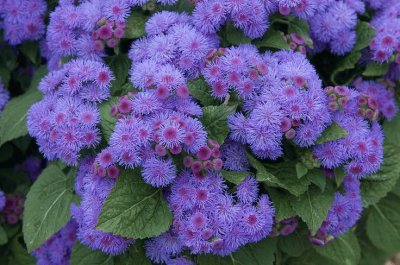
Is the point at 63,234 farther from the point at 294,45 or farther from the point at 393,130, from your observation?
the point at 393,130

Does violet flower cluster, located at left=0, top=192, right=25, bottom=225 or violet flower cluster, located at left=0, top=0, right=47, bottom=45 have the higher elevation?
violet flower cluster, located at left=0, top=0, right=47, bottom=45

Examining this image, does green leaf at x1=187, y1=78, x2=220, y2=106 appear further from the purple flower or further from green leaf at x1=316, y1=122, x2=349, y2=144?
green leaf at x1=316, y1=122, x2=349, y2=144

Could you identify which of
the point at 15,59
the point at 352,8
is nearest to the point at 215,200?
the point at 352,8

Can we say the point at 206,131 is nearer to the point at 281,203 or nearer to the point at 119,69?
the point at 281,203

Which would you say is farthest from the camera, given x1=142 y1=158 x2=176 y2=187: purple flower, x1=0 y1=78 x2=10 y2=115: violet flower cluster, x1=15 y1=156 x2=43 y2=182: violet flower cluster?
x1=15 y1=156 x2=43 y2=182: violet flower cluster

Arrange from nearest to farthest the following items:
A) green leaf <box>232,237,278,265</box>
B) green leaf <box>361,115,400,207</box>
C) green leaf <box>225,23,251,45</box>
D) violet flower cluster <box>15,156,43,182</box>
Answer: green leaf <box>232,237,278,265</box>, green leaf <box>225,23,251,45</box>, green leaf <box>361,115,400,207</box>, violet flower cluster <box>15,156,43,182</box>

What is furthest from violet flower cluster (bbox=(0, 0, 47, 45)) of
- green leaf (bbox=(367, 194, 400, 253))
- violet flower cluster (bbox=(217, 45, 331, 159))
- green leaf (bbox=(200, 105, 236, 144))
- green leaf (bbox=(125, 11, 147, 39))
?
green leaf (bbox=(367, 194, 400, 253))

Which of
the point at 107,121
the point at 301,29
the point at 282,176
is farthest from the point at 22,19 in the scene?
the point at 282,176

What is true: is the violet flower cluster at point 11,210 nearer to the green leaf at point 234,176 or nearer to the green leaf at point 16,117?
the green leaf at point 16,117
